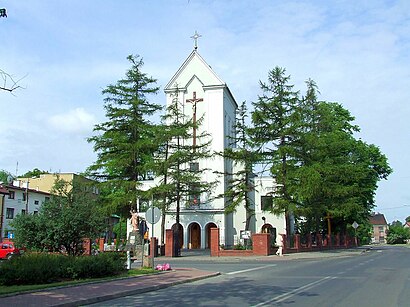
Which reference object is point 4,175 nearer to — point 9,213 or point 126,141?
point 9,213

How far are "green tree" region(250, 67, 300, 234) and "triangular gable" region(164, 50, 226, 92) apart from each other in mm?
13459

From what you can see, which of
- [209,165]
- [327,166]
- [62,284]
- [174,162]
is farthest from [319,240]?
[62,284]

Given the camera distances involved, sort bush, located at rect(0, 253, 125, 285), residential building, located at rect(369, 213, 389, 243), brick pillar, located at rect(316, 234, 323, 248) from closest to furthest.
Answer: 1. bush, located at rect(0, 253, 125, 285)
2. brick pillar, located at rect(316, 234, 323, 248)
3. residential building, located at rect(369, 213, 389, 243)

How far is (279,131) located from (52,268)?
27.8 m

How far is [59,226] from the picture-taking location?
1962cm

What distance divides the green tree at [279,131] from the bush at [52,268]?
2333 cm

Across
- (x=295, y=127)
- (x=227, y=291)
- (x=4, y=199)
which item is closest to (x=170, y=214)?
(x=295, y=127)

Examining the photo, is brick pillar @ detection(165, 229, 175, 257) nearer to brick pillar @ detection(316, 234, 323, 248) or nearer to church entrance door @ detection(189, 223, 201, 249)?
church entrance door @ detection(189, 223, 201, 249)

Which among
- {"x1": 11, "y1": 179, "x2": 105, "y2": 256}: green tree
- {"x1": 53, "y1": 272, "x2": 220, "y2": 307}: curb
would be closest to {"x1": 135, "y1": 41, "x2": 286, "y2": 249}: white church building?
{"x1": 11, "y1": 179, "x2": 105, "y2": 256}: green tree

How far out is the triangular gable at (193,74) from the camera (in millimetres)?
53906

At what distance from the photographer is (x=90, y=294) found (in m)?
12.7

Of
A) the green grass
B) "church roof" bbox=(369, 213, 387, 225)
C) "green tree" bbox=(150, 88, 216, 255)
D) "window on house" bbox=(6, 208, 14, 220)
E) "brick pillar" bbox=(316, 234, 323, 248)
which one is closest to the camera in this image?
the green grass

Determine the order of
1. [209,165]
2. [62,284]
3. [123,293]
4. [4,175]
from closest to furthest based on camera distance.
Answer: [123,293] < [62,284] < [209,165] < [4,175]

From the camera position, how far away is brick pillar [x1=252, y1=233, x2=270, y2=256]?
117 ft
